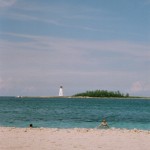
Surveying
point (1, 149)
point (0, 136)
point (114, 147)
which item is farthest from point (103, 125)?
point (1, 149)

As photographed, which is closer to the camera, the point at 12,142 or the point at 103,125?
the point at 12,142

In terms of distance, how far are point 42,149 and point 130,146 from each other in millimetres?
4108

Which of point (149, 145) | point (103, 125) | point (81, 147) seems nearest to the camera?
point (81, 147)

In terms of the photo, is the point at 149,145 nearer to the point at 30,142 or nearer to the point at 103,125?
the point at 30,142

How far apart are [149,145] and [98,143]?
7.72ft

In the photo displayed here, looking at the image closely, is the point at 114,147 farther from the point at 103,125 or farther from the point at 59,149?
the point at 103,125

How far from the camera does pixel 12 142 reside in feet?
53.4

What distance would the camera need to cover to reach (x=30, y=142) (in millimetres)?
16266

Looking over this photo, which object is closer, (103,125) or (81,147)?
(81,147)

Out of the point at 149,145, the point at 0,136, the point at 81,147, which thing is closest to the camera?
the point at 81,147

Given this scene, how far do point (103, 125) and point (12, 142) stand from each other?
50.3 feet

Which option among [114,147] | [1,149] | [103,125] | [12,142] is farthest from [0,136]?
[103,125]

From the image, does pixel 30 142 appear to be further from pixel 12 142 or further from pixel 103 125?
pixel 103 125

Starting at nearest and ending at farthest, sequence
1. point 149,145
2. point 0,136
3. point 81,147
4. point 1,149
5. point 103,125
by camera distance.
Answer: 1. point 1,149
2. point 81,147
3. point 149,145
4. point 0,136
5. point 103,125
